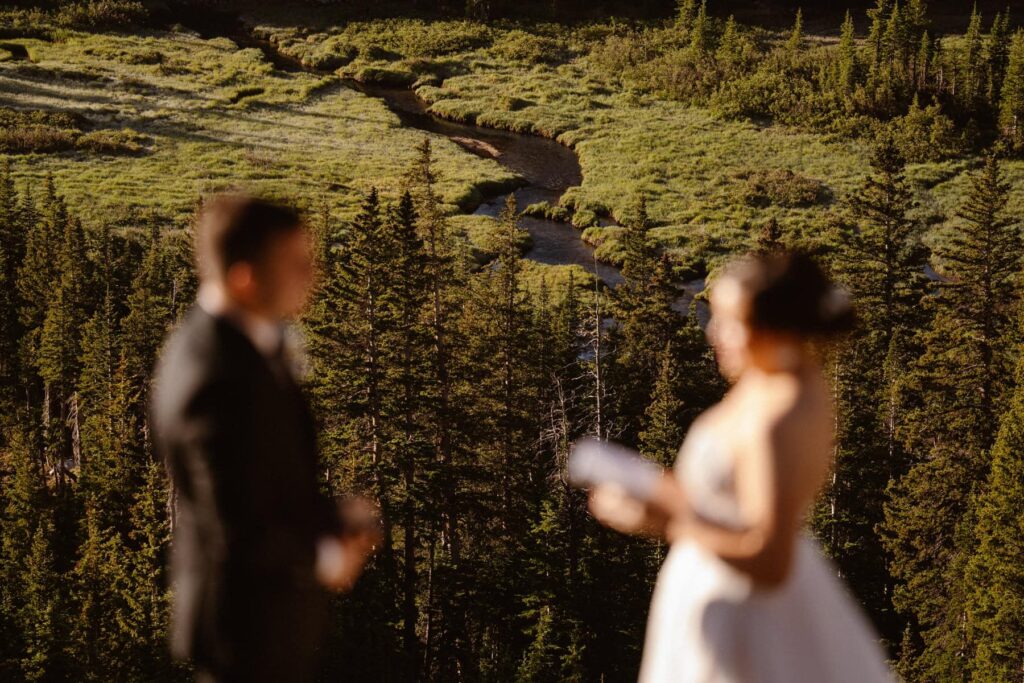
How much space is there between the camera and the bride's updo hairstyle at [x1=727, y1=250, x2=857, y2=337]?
394cm

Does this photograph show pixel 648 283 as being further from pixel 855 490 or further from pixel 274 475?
pixel 274 475

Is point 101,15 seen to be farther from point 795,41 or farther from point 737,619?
point 737,619

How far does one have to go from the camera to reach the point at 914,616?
4062 cm

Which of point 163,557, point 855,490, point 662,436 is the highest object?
point 662,436

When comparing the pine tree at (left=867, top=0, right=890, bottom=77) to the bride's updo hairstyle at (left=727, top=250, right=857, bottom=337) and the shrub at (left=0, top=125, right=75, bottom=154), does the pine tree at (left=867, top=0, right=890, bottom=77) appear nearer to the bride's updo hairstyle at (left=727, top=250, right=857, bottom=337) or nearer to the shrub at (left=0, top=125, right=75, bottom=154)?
the shrub at (left=0, top=125, right=75, bottom=154)

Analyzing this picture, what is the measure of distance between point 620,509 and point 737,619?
645mm

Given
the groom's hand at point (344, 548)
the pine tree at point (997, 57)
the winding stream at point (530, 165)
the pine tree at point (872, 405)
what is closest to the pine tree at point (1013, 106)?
the pine tree at point (997, 57)

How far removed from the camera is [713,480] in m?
3.95

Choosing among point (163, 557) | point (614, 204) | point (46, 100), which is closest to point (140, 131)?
point (46, 100)

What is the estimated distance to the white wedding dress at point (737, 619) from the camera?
401 centimetres

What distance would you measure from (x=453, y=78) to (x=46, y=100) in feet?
148

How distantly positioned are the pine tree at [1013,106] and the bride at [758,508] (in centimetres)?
9348

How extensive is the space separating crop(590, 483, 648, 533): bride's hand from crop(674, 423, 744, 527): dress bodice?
21 centimetres

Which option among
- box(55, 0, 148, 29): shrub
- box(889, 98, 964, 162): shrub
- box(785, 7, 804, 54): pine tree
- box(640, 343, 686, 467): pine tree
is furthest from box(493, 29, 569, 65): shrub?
box(640, 343, 686, 467): pine tree
